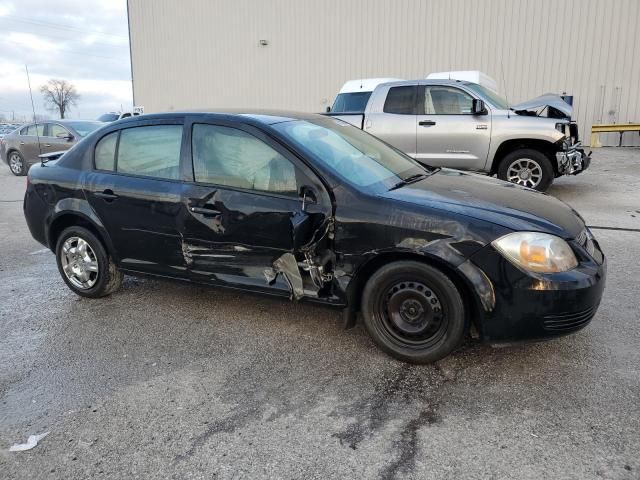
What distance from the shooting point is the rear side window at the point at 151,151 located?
12.5 feet

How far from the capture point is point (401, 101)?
28.7ft

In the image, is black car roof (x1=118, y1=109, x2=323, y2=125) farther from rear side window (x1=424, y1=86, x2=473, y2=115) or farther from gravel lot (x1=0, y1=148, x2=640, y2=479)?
rear side window (x1=424, y1=86, x2=473, y2=115)

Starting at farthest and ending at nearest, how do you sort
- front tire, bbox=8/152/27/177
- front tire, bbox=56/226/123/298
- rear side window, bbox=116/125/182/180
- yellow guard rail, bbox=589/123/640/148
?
front tire, bbox=8/152/27/177 < yellow guard rail, bbox=589/123/640/148 < front tire, bbox=56/226/123/298 < rear side window, bbox=116/125/182/180

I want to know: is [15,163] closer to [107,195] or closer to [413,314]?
[107,195]

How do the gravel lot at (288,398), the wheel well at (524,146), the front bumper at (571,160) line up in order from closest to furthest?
the gravel lot at (288,398) → the front bumper at (571,160) → the wheel well at (524,146)

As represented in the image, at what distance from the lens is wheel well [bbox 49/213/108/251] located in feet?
13.9

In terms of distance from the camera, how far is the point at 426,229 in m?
2.97

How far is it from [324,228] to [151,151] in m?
1.63

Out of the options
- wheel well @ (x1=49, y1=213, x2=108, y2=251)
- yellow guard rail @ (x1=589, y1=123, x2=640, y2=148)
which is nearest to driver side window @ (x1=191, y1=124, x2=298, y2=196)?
wheel well @ (x1=49, y1=213, x2=108, y2=251)

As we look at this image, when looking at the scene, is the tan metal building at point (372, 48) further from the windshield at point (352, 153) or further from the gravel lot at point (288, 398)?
the gravel lot at point (288, 398)

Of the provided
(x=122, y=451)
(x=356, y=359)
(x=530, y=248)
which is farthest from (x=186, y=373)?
(x=530, y=248)

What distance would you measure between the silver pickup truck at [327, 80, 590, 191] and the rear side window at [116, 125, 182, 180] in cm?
536

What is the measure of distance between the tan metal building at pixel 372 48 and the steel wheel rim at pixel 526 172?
8695 millimetres

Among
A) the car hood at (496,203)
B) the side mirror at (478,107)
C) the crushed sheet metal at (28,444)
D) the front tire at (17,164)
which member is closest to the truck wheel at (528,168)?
Result: the side mirror at (478,107)
